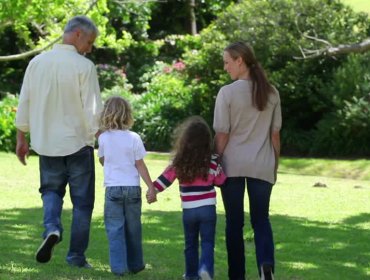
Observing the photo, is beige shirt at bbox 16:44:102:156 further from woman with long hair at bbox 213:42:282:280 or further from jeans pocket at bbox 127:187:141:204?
woman with long hair at bbox 213:42:282:280

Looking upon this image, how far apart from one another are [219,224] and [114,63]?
23070 millimetres

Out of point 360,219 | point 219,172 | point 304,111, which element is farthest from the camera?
point 304,111

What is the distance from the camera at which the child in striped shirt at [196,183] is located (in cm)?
628

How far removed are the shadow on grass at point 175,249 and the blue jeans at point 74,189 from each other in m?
0.23

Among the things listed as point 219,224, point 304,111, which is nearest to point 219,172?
point 219,224

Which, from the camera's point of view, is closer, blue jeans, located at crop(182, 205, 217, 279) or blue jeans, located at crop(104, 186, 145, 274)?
blue jeans, located at crop(182, 205, 217, 279)

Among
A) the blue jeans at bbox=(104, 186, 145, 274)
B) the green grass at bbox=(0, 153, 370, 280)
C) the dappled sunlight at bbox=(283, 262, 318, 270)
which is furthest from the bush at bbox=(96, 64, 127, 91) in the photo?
the blue jeans at bbox=(104, 186, 145, 274)

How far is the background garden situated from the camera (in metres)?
8.02

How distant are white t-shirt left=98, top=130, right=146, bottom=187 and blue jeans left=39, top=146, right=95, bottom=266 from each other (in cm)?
25

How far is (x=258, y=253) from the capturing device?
639 centimetres

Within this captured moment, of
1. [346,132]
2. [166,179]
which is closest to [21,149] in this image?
[166,179]

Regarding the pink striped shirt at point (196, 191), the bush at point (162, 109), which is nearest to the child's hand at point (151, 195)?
the pink striped shirt at point (196, 191)

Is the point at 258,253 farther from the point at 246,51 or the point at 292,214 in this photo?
the point at 292,214

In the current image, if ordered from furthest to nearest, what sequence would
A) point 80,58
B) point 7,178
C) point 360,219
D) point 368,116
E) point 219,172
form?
point 368,116, point 7,178, point 360,219, point 80,58, point 219,172
